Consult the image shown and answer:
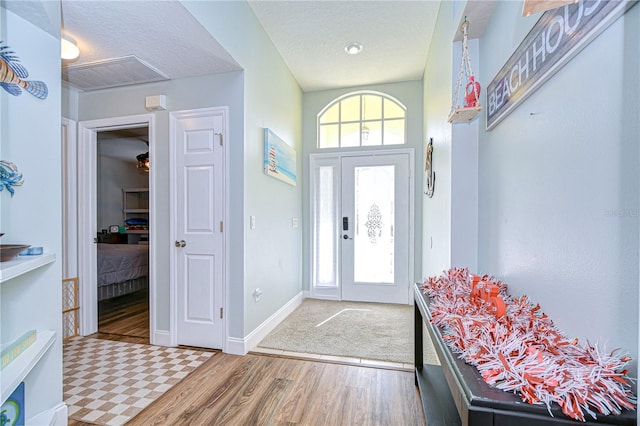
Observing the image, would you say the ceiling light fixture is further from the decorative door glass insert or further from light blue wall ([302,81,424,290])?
the decorative door glass insert

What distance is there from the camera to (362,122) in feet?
13.2

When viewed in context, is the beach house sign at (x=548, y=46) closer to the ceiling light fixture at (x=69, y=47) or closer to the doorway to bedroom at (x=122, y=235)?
the ceiling light fixture at (x=69, y=47)

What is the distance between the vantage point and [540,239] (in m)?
1.05

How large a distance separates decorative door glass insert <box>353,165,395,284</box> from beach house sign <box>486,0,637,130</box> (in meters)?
2.48

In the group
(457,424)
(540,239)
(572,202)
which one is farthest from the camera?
(457,424)

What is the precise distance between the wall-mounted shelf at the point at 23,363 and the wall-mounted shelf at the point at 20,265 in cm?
37

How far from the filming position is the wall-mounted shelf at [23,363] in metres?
1.06

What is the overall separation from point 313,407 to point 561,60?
1976 mm

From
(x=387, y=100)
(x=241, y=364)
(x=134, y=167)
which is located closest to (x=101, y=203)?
(x=134, y=167)

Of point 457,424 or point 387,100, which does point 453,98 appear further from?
point 387,100

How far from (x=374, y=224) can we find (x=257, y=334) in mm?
2078

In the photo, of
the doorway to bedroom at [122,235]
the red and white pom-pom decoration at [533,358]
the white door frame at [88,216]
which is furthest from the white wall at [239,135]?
the red and white pom-pom decoration at [533,358]

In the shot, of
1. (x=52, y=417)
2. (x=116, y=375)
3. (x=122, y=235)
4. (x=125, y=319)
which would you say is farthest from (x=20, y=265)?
(x=122, y=235)

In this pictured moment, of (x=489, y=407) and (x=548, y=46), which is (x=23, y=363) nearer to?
(x=489, y=407)
